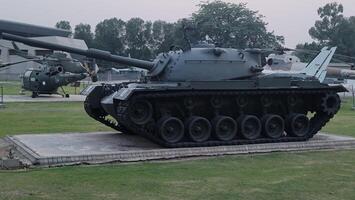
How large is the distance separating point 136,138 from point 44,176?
4929 mm

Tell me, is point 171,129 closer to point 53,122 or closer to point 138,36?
point 53,122

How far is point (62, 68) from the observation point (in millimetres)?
35469

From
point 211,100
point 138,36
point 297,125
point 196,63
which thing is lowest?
point 297,125

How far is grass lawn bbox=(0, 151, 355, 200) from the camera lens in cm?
833

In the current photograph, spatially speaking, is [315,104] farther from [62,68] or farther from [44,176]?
[62,68]

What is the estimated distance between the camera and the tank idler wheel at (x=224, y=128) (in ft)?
43.4

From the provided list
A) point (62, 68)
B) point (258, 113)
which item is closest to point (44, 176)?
point (258, 113)

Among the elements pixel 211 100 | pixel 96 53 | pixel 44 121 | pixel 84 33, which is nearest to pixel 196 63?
pixel 211 100

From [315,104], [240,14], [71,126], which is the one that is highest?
[240,14]

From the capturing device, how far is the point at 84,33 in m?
114

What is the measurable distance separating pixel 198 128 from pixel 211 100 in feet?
2.39

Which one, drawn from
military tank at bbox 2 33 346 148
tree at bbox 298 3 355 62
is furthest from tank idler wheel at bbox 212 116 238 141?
tree at bbox 298 3 355 62

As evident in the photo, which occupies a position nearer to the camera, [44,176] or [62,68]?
[44,176]

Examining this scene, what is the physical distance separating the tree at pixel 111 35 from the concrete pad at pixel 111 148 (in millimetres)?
88858
